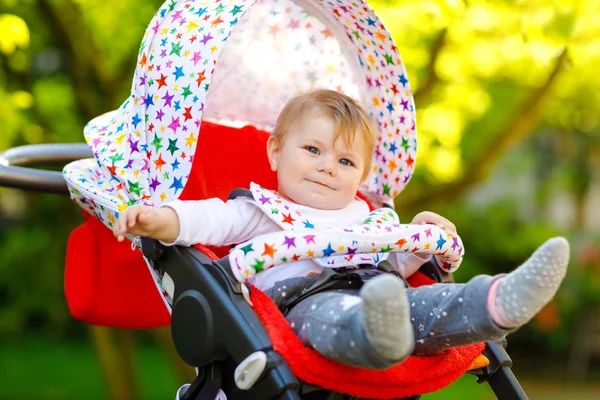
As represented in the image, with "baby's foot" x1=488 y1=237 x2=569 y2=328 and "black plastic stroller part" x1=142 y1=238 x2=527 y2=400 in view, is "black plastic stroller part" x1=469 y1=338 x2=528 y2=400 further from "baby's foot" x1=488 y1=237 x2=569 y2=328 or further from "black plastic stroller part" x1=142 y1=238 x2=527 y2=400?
"baby's foot" x1=488 y1=237 x2=569 y2=328

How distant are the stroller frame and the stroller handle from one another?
2.07 feet

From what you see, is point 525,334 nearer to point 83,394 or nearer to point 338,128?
point 83,394

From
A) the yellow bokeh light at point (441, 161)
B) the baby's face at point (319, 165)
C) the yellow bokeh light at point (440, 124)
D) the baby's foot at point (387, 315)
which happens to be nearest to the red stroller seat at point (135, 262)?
the baby's face at point (319, 165)

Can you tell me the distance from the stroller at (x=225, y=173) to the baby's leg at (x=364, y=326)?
6 centimetres

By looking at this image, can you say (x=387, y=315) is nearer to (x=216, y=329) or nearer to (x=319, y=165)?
(x=216, y=329)

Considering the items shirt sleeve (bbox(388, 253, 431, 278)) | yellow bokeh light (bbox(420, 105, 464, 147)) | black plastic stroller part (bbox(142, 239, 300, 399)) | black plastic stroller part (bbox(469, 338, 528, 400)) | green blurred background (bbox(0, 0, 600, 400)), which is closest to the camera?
black plastic stroller part (bbox(142, 239, 300, 399))

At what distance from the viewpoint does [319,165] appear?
2.21 meters

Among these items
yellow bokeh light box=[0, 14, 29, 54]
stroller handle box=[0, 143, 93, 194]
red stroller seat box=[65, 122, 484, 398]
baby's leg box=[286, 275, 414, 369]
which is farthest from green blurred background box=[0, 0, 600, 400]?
baby's leg box=[286, 275, 414, 369]

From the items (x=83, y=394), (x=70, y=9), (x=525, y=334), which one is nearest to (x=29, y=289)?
(x=83, y=394)

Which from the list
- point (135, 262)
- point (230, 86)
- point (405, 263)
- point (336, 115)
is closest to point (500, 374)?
point (405, 263)

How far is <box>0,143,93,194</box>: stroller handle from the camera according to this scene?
2518 mm

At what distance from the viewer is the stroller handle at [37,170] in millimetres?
2518

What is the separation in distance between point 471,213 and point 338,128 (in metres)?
7.25

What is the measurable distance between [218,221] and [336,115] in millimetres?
437
